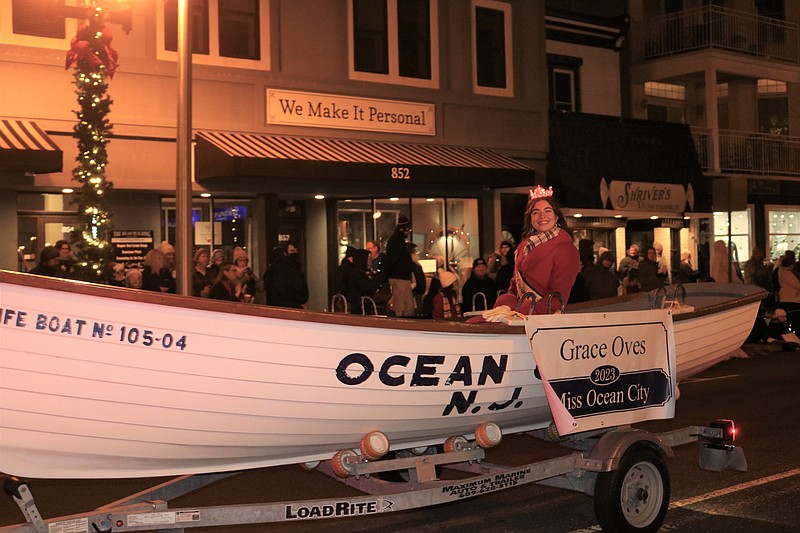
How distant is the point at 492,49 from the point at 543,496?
1477 centimetres

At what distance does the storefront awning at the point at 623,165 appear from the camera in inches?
870

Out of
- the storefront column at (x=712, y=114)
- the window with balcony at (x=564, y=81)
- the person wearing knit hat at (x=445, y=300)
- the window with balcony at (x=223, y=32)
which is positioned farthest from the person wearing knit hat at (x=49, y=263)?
the storefront column at (x=712, y=114)

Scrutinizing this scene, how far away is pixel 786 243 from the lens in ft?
101

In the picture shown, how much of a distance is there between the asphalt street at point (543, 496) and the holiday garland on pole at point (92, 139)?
4.99m

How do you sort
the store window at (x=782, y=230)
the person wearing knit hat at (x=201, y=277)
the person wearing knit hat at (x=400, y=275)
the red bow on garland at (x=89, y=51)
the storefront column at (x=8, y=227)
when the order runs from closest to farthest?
the red bow on garland at (x=89, y=51) < the person wearing knit hat at (x=201, y=277) < the person wearing knit hat at (x=400, y=275) < the storefront column at (x=8, y=227) < the store window at (x=782, y=230)

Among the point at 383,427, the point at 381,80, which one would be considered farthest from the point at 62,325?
the point at 381,80

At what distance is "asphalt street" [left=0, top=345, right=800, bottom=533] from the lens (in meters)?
6.93

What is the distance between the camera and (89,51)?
12867mm

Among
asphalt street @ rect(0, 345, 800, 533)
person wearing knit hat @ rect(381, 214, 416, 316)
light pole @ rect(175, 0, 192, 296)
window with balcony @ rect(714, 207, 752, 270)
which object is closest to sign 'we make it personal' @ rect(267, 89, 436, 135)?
person wearing knit hat @ rect(381, 214, 416, 316)

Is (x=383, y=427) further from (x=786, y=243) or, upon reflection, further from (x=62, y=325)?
(x=786, y=243)

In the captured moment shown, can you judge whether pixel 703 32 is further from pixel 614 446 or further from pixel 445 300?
pixel 614 446

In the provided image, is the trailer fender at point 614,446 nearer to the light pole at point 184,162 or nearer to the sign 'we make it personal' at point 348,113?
the light pole at point 184,162

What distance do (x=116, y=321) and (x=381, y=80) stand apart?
1478 centimetres

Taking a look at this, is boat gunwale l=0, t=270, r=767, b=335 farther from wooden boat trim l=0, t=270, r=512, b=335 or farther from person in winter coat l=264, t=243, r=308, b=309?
person in winter coat l=264, t=243, r=308, b=309
